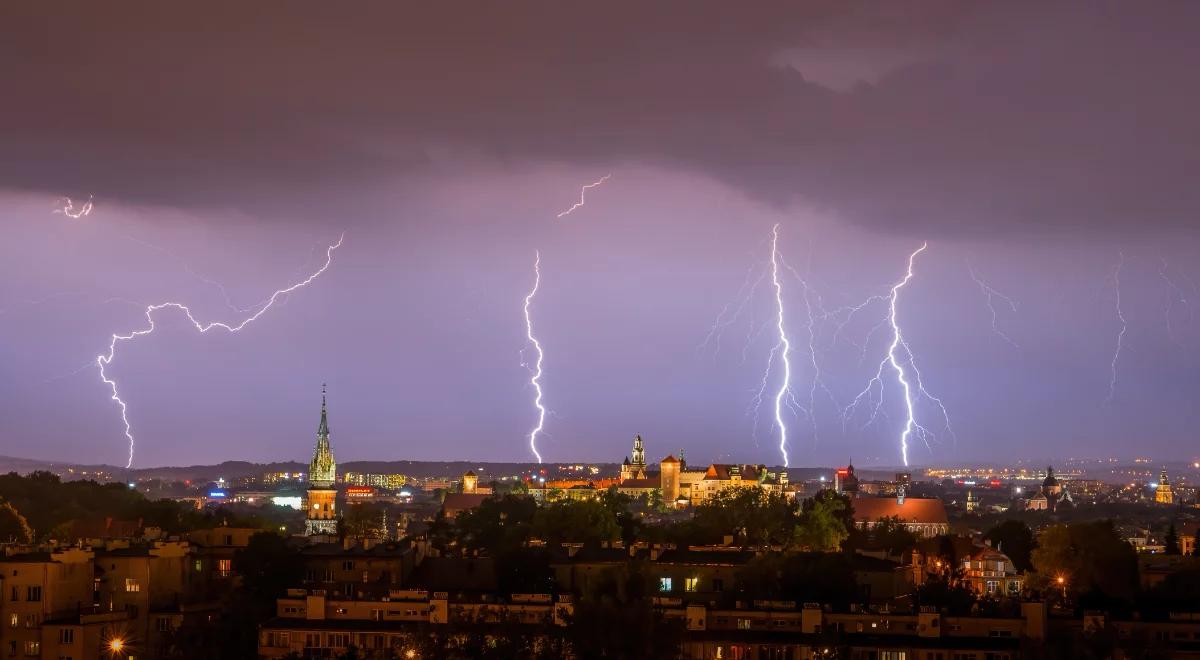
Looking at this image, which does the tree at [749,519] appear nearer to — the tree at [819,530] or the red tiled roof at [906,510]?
the tree at [819,530]

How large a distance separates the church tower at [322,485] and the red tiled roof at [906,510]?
53865 mm

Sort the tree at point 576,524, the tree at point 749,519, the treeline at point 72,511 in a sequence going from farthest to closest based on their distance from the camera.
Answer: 1. the treeline at point 72,511
2. the tree at point 749,519
3. the tree at point 576,524

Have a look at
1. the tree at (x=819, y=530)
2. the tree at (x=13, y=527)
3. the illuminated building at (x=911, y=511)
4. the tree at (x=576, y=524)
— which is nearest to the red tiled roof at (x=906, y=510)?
the illuminated building at (x=911, y=511)

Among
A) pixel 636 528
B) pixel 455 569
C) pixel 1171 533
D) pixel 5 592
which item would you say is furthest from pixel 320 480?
pixel 5 592

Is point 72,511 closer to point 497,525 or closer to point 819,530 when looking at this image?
point 497,525

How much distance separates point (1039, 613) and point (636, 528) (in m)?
51.6

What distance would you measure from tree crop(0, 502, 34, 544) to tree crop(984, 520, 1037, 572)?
5252cm

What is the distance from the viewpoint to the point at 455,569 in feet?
240

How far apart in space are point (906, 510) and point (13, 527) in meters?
109

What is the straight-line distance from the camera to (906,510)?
19012cm

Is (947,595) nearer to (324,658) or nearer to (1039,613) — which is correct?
(1039,613)

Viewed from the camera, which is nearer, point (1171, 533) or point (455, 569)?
point (455, 569)

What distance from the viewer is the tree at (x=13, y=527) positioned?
322ft

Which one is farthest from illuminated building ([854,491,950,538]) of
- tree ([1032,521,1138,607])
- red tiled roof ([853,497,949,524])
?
tree ([1032,521,1138,607])
